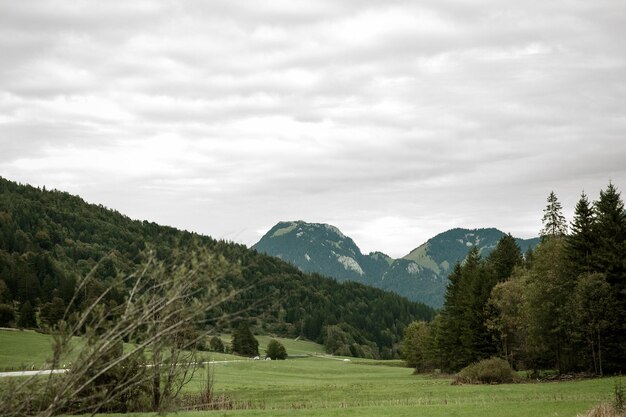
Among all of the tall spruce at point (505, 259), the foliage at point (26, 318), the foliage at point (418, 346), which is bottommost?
the foliage at point (418, 346)

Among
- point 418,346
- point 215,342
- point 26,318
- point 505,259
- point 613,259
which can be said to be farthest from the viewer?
point 26,318

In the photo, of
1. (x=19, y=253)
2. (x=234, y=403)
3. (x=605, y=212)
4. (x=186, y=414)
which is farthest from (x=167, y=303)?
(x=19, y=253)

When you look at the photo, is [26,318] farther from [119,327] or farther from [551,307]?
[119,327]

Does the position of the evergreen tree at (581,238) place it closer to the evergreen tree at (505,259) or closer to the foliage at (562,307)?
the foliage at (562,307)

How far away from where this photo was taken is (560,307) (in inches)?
2283

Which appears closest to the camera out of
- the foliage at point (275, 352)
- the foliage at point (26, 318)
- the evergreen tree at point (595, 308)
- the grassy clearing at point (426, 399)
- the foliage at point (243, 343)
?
the grassy clearing at point (426, 399)

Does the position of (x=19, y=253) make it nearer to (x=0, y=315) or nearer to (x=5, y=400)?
(x=0, y=315)

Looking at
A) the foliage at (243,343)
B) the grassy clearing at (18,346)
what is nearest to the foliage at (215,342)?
the foliage at (243,343)

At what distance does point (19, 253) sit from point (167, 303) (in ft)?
665

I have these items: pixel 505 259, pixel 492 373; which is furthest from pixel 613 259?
pixel 505 259

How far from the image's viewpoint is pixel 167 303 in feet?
23.5

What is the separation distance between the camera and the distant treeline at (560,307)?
174 ft

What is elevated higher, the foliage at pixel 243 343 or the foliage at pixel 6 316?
the foliage at pixel 6 316

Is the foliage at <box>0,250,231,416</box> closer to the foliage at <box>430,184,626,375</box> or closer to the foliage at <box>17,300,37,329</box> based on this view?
the foliage at <box>430,184,626,375</box>
